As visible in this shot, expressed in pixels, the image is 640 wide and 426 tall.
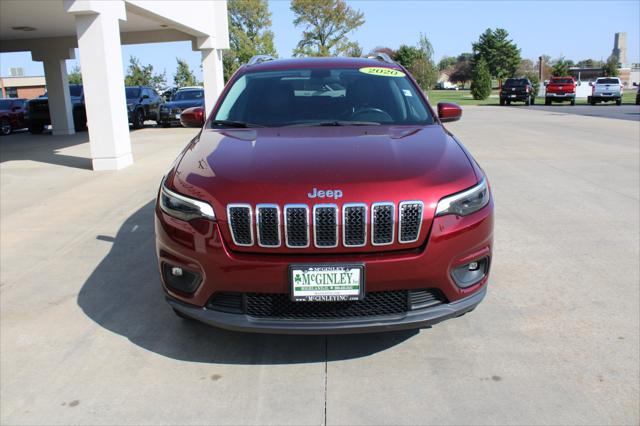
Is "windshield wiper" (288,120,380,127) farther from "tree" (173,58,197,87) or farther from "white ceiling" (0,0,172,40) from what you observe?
"tree" (173,58,197,87)

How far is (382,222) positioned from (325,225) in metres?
0.28

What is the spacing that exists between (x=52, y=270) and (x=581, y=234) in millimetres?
4886

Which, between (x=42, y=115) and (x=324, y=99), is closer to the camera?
(x=324, y=99)

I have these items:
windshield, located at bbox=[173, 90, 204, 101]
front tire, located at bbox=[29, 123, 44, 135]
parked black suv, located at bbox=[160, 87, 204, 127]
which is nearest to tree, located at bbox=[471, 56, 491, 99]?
windshield, located at bbox=[173, 90, 204, 101]

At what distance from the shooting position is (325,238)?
103 inches

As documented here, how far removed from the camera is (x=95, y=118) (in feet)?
33.2

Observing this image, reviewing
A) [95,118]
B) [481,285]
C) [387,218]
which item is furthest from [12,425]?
[95,118]

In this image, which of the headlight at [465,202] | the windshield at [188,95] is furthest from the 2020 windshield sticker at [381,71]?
the windshield at [188,95]

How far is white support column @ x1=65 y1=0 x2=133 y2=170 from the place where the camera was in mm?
9914

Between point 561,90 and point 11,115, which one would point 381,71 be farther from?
point 561,90

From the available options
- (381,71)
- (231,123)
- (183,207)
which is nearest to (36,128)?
(231,123)

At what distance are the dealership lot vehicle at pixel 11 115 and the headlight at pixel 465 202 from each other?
73.9 ft

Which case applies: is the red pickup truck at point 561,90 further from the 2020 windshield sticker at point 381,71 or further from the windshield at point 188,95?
the 2020 windshield sticker at point 381,71

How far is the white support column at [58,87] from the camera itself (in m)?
19.0
